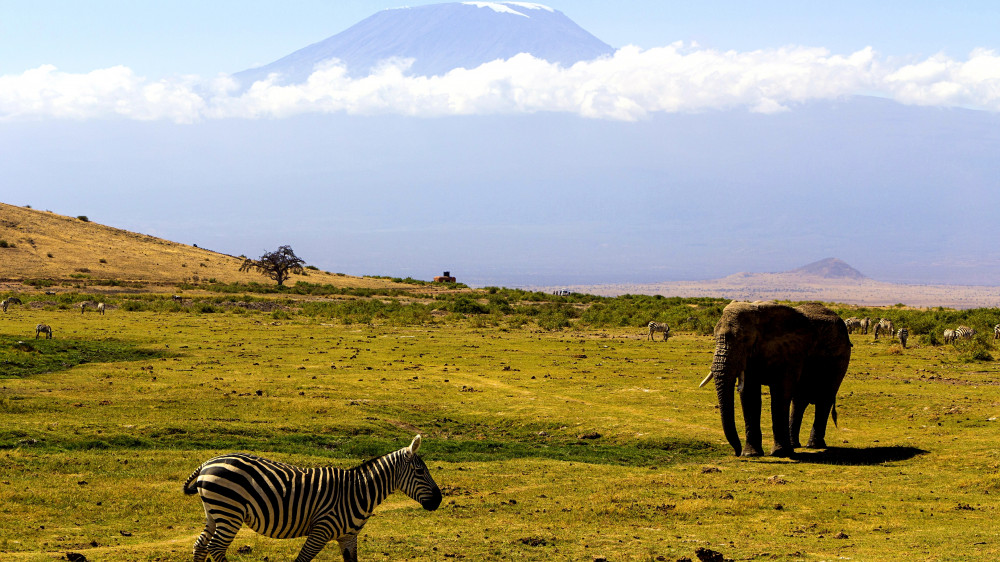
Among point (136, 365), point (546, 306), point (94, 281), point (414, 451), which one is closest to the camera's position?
point (414, 451)

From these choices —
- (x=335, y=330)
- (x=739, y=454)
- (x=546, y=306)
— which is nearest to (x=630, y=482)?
(x=739, y=454)

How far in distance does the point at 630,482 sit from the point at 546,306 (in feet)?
177

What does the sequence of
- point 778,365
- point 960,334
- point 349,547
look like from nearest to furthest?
point 349,547
point 778,365
point 960,334

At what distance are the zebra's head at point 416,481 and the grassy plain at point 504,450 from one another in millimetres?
1643

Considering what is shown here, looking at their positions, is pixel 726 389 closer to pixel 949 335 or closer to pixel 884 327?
pixel 949 335

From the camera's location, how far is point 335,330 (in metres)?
50.5

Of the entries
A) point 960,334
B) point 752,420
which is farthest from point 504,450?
point 960,334

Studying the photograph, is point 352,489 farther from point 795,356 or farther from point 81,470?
point 795,356

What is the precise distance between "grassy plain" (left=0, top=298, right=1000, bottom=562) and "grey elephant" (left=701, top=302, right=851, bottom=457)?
87 cm

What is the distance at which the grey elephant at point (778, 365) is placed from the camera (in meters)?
21.5

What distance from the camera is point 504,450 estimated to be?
22094 mm

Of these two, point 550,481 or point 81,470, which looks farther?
point 550,481

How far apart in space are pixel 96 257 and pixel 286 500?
92852 millimetres

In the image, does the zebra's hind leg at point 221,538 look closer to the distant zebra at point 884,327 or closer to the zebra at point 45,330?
the zebra at point 45,330
